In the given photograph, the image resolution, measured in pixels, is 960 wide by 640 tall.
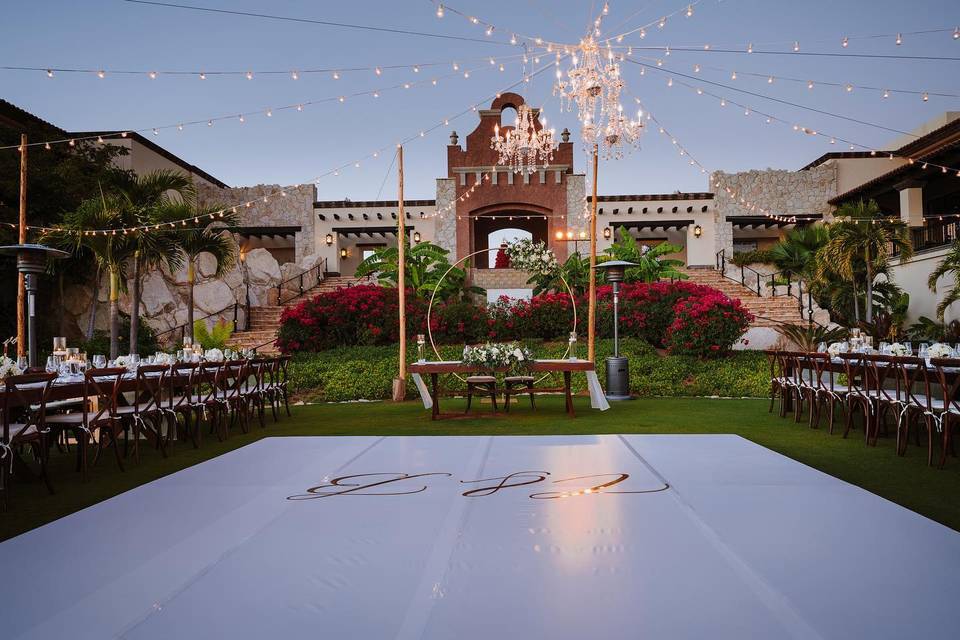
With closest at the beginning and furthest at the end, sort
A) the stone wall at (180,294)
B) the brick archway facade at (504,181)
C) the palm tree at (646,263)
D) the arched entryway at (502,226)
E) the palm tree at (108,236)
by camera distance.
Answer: the palm tree at (108,236) < the stone wall at (180,294) < the palm tree at (646,263) < the brick archway facade at (504,181) < the arched entryway at (502,226)

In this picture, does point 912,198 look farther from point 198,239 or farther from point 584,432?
point 198,239

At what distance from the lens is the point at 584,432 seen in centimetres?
826

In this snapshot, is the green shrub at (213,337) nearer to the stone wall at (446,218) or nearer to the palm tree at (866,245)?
the stone wall at (446,218)

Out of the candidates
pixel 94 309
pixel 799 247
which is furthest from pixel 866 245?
pixel 94 309

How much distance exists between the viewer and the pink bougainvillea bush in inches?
614

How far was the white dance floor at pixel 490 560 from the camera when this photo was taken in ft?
8.30

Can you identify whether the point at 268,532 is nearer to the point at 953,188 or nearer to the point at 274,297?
the point at 274,297

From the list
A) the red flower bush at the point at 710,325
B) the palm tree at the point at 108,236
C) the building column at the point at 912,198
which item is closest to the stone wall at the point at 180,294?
the palm tree at the point at 108,236

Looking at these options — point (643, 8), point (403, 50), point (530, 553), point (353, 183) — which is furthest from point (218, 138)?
point (530, 553)

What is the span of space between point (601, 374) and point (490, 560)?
1089 centimetres

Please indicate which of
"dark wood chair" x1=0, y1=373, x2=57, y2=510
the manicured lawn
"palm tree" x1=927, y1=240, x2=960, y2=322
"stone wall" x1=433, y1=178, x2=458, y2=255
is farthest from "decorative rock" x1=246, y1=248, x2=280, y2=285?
"palm tree" x1=927, y1=240, x2=960, y2=322


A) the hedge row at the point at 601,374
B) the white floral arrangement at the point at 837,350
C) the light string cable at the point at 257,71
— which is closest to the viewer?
the white floral arrangement at the point at 837,350

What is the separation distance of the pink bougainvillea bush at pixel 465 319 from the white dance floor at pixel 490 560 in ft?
34.5

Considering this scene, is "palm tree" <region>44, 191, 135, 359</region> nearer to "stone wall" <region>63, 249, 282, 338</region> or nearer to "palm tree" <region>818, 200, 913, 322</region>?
"stone wall" <region>63, 249, 282, 338</region>
